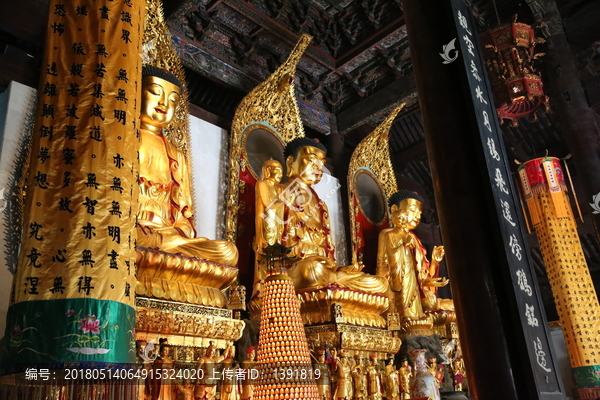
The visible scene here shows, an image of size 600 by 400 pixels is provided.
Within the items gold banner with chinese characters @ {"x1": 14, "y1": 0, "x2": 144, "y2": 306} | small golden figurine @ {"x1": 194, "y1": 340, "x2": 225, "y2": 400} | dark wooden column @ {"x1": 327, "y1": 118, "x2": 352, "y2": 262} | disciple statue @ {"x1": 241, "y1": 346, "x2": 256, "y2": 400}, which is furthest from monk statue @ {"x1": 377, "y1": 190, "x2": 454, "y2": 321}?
gold banner with chinese characters @ {"x1": 14, "y1": 0, "x2": 144, "y2": 306}

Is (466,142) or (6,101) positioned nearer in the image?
(466,142)

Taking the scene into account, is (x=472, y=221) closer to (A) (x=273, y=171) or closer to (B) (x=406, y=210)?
(A) (x=273, y=171)

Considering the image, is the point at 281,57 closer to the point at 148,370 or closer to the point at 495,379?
the point at 148,370

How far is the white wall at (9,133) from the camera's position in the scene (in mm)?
3557

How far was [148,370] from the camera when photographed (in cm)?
325

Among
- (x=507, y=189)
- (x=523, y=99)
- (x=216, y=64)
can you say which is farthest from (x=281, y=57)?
(x=507, y=189)

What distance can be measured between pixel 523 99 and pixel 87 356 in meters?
4.98

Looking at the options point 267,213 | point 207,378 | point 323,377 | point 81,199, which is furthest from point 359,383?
point 81,199

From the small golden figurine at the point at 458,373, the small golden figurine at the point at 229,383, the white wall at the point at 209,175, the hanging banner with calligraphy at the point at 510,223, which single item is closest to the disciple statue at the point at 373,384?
the small golden figurine at the point at 229,383

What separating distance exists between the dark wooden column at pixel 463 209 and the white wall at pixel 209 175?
2.98 metres

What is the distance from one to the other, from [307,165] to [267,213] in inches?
31.3

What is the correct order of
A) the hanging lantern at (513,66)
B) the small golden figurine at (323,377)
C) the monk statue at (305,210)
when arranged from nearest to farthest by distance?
the small golden figurine at (323,377) < the hanging lantern at (513,66) < the monk statue at (305,210)

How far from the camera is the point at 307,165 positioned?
5.82 m

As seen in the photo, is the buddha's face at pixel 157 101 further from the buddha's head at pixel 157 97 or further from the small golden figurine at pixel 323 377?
the small golden figurine at pixel 323 377
